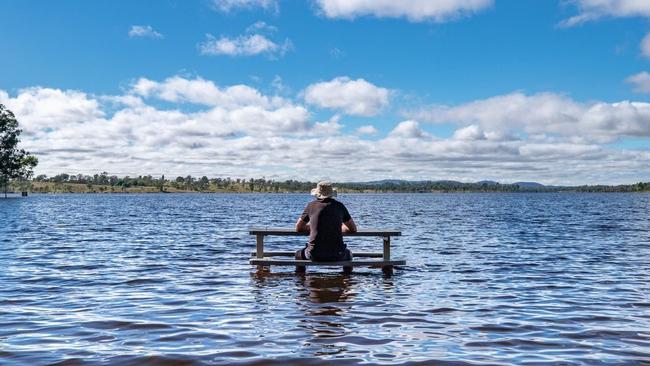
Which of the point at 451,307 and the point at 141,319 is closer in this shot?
the point at 141,319

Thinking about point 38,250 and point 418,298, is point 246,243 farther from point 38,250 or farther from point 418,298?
point 418,298

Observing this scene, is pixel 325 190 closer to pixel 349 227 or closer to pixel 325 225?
pixel 325 225

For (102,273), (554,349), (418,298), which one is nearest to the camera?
(554,349)

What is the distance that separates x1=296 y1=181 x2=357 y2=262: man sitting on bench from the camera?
51.9ft

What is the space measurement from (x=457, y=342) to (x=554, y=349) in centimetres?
156

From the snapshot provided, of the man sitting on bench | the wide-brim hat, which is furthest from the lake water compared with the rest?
the wide-brim hat

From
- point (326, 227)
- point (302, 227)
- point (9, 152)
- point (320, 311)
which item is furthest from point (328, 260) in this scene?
point (9, 152)

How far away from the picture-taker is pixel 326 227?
16047 millimetres

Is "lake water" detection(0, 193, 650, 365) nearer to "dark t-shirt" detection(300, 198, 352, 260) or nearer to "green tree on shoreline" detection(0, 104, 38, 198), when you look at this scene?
"dark t-shirt" detection(300, 198, 352, 260)

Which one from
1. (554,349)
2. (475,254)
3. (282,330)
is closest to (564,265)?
(475,254)

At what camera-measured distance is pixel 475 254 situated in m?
24.7

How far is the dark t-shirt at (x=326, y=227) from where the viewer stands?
51.8 feet

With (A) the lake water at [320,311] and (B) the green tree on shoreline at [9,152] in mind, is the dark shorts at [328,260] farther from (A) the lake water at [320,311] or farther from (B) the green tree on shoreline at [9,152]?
(B) the green tree on shoreline at [9,152]

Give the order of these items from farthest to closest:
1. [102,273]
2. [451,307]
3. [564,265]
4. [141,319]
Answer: [564,265] < [102,273] < [451,307] < [141,319]
